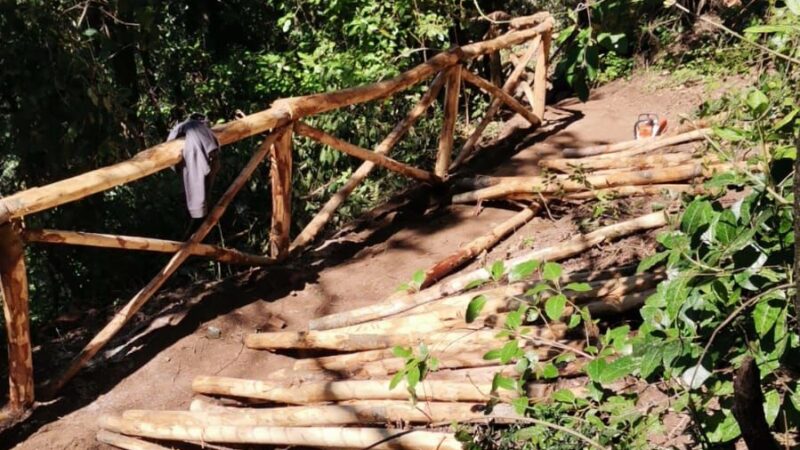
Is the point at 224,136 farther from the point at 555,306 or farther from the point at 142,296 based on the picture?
the point at 555,306

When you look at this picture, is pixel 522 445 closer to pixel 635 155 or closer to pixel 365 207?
pixel 635 155

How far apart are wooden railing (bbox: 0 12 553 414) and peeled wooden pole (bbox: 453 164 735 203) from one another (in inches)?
30.2

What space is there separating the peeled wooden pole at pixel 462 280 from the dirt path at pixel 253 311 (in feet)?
0.30

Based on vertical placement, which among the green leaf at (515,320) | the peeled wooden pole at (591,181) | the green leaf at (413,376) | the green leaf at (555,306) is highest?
the green leaf at (555,306)

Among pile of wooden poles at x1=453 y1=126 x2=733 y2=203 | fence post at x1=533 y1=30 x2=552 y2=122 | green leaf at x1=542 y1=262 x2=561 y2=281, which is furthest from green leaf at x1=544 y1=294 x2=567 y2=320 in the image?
fence post at x1=533 y1=30 x2=552 y2=122

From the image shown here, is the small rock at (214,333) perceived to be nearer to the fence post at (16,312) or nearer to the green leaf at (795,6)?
the fence post at (16,312)

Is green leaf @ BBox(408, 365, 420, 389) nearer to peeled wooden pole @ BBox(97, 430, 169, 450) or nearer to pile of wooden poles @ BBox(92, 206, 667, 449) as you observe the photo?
pile of wooden poles @ BBox(92, 206, 667, 449)

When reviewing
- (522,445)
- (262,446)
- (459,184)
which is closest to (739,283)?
(522,445)

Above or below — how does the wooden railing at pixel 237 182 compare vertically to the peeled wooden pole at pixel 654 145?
above

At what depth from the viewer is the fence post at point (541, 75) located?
8.09m

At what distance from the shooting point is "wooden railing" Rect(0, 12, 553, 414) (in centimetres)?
394

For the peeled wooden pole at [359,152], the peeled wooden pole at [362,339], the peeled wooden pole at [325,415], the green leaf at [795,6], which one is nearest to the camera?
the green leaf at [795,6]

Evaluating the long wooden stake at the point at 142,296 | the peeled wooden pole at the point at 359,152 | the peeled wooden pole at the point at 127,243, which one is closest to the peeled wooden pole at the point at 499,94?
the peeled wooden pole at the point at 359,152

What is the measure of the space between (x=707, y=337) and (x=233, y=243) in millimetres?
7114
